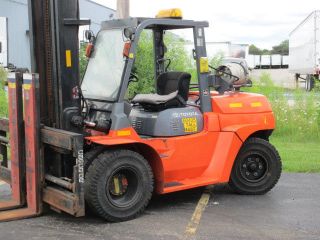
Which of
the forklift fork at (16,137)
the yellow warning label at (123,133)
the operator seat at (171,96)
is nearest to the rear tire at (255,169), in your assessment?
the operator seat at (171,96)

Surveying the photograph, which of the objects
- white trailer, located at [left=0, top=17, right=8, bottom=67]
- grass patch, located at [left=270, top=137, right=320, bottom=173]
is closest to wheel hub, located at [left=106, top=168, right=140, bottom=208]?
grass patch, located at [left=270, top=137, right=320, bottom=173]

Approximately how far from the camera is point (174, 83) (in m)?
7.51

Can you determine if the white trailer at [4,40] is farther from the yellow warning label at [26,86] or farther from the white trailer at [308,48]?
the yellow warning label at [26,86]

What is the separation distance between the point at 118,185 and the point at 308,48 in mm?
27370

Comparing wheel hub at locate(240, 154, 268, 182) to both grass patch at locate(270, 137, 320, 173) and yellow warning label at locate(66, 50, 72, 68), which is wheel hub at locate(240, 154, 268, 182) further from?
yellow warning label at locate(66, 50, 72, 68)

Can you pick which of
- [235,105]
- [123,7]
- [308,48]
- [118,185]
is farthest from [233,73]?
[308,48]

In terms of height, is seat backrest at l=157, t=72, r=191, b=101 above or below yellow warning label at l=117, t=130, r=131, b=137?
above

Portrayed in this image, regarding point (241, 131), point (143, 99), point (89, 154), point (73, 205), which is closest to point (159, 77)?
point (143, 99)

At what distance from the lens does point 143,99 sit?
7289mm

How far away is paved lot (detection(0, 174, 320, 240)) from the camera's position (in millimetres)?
5953

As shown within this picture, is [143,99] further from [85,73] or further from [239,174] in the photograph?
[239,174]

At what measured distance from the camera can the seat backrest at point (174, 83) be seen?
732cm

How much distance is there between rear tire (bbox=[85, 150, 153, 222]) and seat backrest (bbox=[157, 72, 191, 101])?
1283mm

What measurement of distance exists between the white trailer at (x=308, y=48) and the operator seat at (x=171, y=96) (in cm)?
2147
